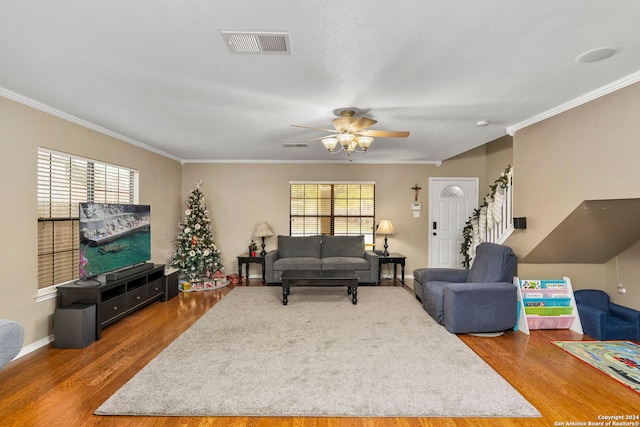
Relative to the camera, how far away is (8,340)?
5.55ft

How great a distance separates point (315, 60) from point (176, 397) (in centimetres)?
269

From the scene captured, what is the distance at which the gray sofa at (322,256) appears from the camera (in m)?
5.88

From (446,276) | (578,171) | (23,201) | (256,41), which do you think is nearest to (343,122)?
(256,41)

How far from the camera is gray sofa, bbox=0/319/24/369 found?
1.67 m

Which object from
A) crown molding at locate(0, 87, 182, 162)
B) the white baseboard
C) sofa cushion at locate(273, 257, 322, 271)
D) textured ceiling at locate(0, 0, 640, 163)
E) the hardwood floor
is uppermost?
textured ceiling at locate(0, 0, 640, 163)

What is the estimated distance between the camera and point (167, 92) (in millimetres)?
2971

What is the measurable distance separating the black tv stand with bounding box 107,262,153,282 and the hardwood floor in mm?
607

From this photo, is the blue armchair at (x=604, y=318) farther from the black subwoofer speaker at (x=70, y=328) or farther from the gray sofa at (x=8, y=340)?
the black subwoofer speaker at (x=70, y=328)

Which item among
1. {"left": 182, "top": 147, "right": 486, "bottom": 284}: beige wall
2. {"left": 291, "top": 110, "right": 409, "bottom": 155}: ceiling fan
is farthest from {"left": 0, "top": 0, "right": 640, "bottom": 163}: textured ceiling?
{"left": 182, "top": 147, "right": 486, "bottom": 284}: beige wall

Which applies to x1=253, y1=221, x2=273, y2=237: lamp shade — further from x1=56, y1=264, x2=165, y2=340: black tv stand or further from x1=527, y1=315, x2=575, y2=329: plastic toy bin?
x1=527, y1=315, x2=575, y2=329: plastic toy bin

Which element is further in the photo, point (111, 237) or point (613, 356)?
point (111, 237)

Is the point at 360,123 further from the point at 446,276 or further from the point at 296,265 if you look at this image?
the point at 296,265

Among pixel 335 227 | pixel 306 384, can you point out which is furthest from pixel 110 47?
pixel 335 227

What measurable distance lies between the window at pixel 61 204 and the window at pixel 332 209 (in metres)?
3.61
